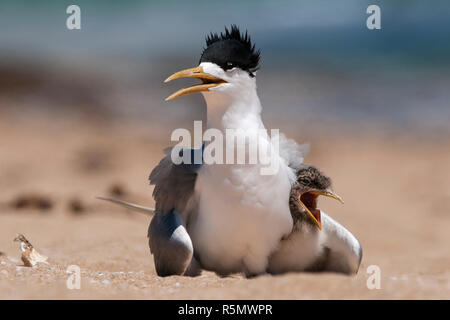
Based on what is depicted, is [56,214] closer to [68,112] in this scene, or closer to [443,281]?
[443,281]

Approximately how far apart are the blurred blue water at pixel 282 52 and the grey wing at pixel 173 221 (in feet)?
33.3

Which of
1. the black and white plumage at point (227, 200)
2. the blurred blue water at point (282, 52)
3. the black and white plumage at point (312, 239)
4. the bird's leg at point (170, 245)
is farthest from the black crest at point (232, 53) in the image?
the blurred blue water at point (282, 52)

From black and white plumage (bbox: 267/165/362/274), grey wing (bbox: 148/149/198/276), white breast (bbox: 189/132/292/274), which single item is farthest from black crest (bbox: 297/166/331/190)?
grey wing (bbox: 148/149/198/276)

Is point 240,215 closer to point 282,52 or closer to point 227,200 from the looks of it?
point 227,200

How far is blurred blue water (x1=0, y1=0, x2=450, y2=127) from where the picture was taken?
15008mm

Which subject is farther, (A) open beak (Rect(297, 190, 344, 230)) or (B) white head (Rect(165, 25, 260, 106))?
(A) open beak (Rect(297, 190, 344, 230))

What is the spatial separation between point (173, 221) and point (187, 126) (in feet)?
30.7

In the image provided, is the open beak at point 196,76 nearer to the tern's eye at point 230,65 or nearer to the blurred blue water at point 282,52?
the tern's eye at point 230,65

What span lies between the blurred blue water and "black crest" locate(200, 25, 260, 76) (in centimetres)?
1013

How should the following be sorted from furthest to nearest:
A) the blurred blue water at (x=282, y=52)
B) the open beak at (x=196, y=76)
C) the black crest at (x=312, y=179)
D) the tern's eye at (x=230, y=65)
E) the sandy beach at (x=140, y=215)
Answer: the blurred blue water at (x=282, y=52) → the black crest at (x=312, y=179) → the tern's eye at (x=230, y=65) → the open beak at (x=196, y=76) → the sandy beach at (x=140, y=215)

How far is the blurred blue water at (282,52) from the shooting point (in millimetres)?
15008

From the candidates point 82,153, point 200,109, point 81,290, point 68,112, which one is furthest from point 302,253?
point 68,112

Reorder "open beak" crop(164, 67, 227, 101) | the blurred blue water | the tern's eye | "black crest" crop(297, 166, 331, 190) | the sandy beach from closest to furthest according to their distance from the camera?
the sandy beach → "open beak" crop(164, 67, 227, 101) → the tern's eye → "black crest" crop(297, 166, 331, 190) → the blurred blue water

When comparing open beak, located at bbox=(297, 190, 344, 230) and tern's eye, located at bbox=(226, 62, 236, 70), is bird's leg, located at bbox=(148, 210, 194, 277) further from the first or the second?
tern's eye, located at bbox=(226, 62, 236, 70)
